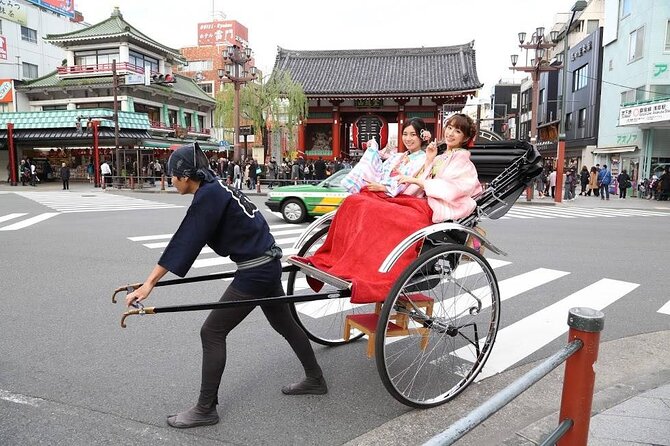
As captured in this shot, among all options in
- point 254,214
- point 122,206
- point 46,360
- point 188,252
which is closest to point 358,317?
point 254,214

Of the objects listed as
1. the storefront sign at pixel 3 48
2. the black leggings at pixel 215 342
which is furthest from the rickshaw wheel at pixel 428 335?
the storefront sign at pixel 3 48

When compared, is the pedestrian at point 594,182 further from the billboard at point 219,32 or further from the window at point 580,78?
the billboard at point 219,32

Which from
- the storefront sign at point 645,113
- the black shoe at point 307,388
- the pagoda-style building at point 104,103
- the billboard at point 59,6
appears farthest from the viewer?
the billboard at point 59,6

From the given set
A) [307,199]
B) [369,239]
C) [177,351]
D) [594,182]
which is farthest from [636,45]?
[177,351]

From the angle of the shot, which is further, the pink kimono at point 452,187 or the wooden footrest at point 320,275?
the pink kimono at point 452,187

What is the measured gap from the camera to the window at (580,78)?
31.7 meters

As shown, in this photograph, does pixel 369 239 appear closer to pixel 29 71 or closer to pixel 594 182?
pixel 594 182

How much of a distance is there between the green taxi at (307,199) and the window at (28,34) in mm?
37461

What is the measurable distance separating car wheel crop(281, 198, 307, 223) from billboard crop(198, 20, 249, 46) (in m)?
45.9

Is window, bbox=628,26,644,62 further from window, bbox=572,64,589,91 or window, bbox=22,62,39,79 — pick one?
window, bbox=22,62,39,79

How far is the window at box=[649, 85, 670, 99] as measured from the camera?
2175 centimetres

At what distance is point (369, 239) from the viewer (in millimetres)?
3088

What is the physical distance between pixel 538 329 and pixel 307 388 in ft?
8.05

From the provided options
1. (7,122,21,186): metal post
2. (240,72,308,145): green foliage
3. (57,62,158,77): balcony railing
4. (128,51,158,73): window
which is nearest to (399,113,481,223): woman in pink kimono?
(240,72,308,145): green foliage
